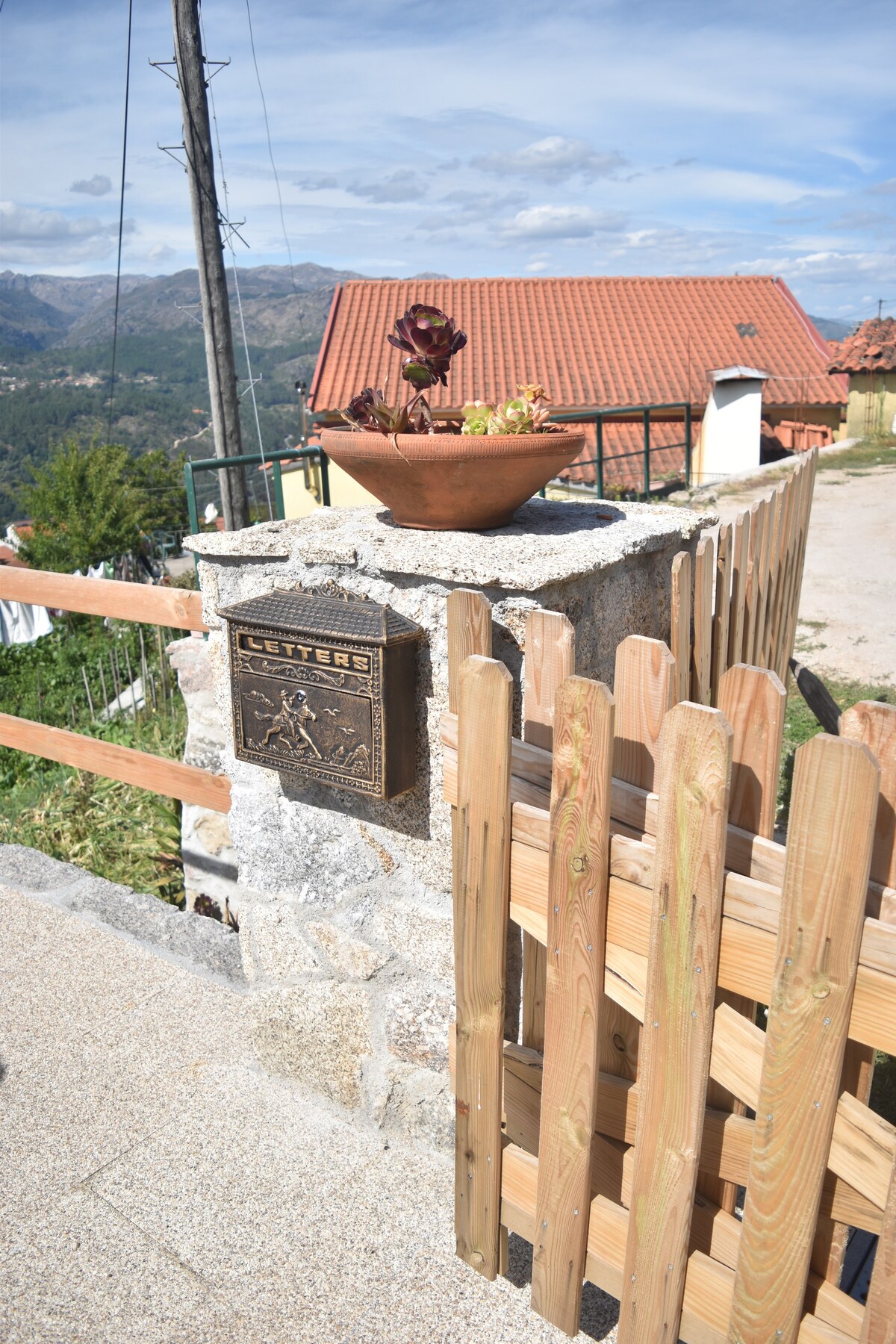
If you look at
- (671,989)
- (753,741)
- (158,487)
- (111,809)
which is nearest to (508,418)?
(753,741)

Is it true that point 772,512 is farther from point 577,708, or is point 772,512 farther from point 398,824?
point 577,708

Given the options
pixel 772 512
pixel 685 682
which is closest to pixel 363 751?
pixel 685 682

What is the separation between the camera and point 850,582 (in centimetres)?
771

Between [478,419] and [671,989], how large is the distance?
1.27 meters

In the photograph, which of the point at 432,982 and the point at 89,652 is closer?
the point at 432,982

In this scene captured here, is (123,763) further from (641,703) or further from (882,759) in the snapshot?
(882,759)

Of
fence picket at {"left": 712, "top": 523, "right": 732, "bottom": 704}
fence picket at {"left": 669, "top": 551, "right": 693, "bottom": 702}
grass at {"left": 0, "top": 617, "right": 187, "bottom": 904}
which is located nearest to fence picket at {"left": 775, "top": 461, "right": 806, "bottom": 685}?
fence picket at {"left": 712, "top": 523, "right": 732, "bottom": 704}

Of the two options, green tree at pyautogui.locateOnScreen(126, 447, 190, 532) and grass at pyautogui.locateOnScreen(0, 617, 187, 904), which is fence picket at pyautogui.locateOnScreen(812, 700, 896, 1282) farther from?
green tree at pyautogui.locateOnScreen(126, 447, 190, 532)

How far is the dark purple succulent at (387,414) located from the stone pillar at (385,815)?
0.77 ft

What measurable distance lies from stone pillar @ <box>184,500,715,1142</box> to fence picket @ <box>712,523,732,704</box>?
8 centimetres

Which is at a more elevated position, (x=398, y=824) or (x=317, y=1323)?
(x=398, y=824)

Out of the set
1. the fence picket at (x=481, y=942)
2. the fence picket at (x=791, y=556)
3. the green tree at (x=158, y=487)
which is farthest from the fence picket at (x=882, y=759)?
the green tree at (x=158, y=487)

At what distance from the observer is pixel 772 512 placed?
9.66 ft

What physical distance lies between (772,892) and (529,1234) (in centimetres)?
97
